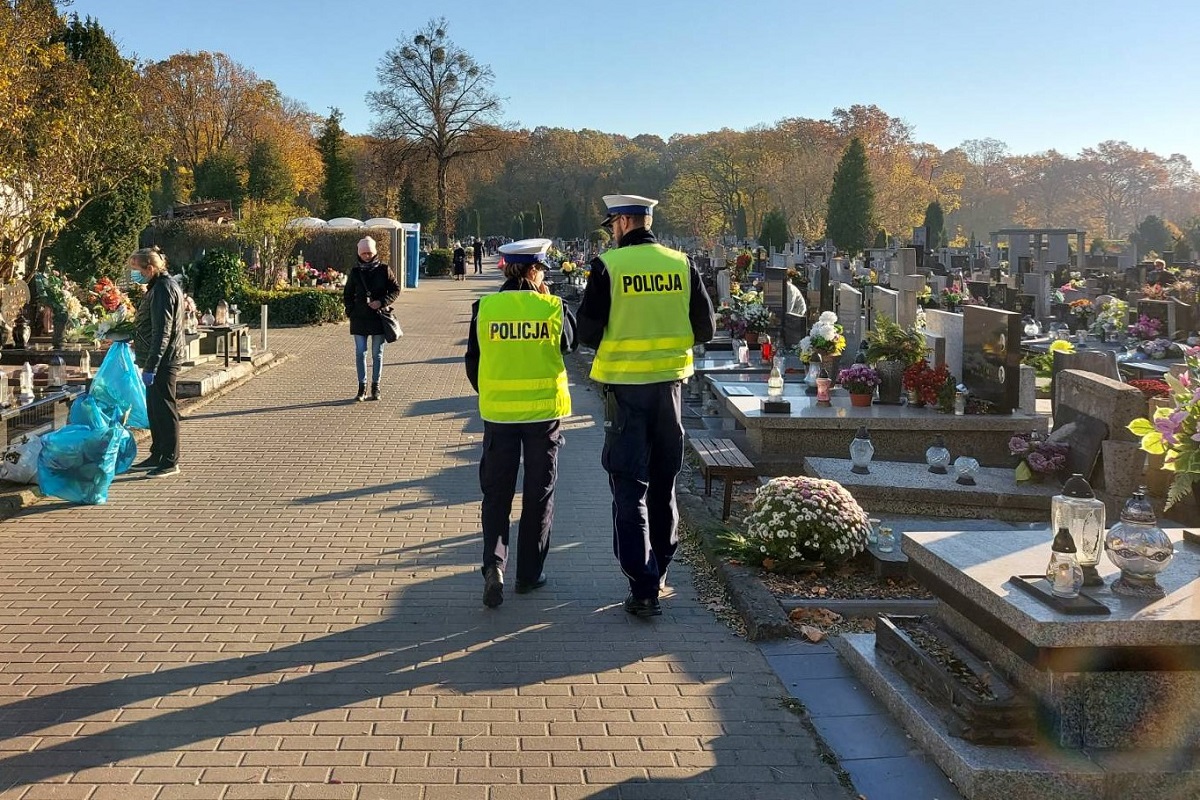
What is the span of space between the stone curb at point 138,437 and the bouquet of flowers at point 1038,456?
24.0ft

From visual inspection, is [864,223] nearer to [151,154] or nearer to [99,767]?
[151,154]

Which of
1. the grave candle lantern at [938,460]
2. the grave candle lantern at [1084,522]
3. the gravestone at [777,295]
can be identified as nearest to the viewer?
the grave candle lantern at [1084,522]

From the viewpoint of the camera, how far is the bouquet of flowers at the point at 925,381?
380 inches

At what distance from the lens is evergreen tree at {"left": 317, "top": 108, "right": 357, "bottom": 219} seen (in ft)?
160

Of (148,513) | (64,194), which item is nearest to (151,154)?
(64,194)

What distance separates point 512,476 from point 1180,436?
331 cm

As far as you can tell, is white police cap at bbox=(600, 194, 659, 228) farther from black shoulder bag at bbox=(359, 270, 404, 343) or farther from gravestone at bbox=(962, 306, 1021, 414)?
black shoulder bag at bbox=(359, 270, 404, 343)

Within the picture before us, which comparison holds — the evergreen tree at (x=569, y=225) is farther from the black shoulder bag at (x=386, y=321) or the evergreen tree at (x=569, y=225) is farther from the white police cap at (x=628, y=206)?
the white police cap at (x=628, y=206)

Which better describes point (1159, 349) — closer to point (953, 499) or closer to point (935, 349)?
point (935, 349)

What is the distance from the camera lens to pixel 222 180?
55.3 metres

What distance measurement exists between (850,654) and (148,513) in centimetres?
535

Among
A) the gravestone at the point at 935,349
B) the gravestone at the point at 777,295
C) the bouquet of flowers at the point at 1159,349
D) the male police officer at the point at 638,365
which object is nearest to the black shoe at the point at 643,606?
the male police officer at the point at 638,365

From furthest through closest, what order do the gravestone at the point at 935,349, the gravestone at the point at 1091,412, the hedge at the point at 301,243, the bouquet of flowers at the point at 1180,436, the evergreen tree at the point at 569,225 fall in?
the evergreen tree at the point at 569,225 → the hedge at the point at 301,243 → the gravestone at the point at 935,349 → the gravestone at the point at 1091,412 → the bouquet of flowers at the point at 1180,436

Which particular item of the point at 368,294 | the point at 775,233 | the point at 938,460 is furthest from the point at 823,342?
the point at 775,233
